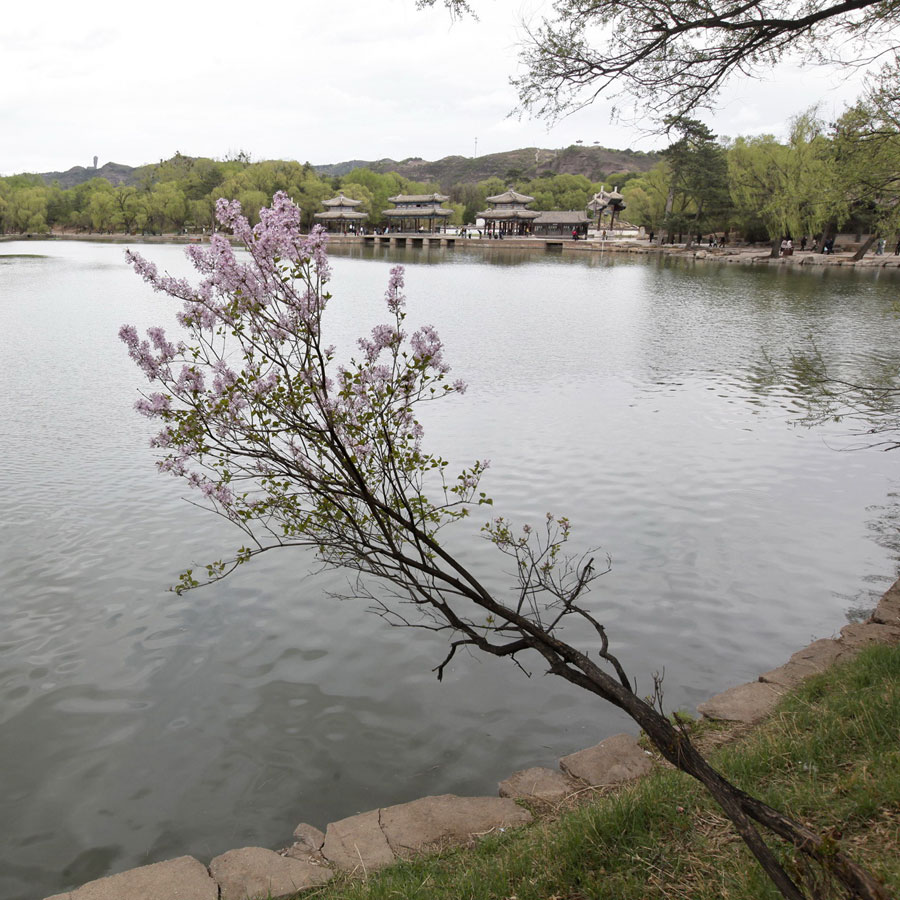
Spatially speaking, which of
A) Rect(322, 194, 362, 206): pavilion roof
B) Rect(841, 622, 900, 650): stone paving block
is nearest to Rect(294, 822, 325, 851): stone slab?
Rect(841, 622, 900, 650): stone paving block

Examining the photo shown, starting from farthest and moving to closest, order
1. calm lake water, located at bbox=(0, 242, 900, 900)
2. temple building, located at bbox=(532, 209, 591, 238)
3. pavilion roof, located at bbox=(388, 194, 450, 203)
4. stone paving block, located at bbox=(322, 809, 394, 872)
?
pavilion roof, located at bbox=(388, 194, 450, 203) → temple building, located at bbox=(532, 209, 591, 238) → calm lake water, located at bbox=(0, 242, 900, 900) → stone paving block, located at bbox=(322, 809, 394, 872)

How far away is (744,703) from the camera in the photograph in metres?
5.70

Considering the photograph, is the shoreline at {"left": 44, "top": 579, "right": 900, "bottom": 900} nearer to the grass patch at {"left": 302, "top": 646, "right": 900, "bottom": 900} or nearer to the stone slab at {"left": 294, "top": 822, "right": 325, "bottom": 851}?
the stone slab at {"left": 294, "top": 822, "right": 325, "bottom": 851}

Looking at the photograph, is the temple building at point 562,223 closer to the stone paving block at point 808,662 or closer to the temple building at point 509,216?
the temple building at point 509,216

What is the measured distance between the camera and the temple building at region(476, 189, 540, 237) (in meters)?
98.5

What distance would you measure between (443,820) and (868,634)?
4.32 m

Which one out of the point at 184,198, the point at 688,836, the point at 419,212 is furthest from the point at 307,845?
the point at 184,198

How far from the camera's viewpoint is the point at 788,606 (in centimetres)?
788

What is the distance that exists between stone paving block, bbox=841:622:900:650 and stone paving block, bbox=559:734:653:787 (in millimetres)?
2258

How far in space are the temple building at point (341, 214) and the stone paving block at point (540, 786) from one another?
98903mm

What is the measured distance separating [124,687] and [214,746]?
1197 mm

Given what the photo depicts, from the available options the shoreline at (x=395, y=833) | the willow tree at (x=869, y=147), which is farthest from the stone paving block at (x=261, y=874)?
the willow tree at (x=869, y=147)

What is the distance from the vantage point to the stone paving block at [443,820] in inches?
168

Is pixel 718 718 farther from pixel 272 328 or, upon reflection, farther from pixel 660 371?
pixel 660 371
